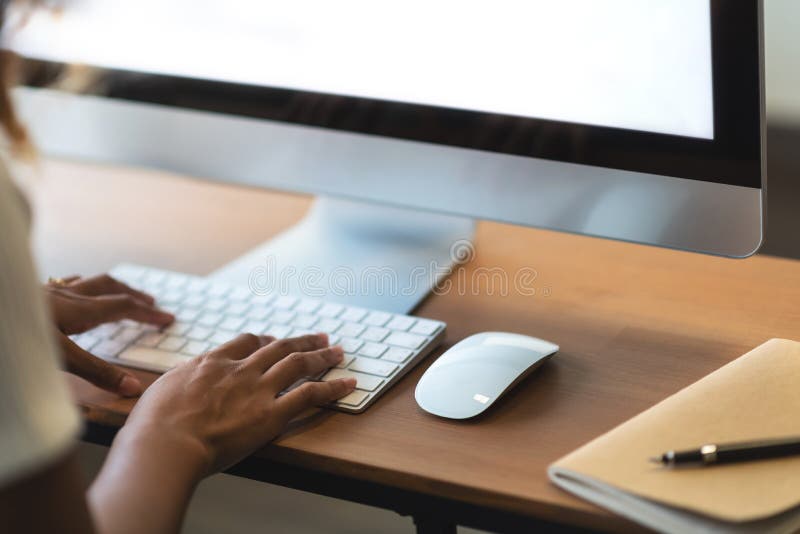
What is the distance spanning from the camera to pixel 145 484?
549mm

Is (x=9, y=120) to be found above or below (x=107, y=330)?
above

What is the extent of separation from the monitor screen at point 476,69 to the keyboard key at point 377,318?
155mm

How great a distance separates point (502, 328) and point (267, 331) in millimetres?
196

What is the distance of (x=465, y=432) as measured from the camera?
0.62 metres

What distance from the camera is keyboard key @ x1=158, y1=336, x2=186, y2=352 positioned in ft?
2.41

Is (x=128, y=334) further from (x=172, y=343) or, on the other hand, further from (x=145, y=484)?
(x=145, y=484)

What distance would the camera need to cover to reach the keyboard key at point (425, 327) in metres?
0.73

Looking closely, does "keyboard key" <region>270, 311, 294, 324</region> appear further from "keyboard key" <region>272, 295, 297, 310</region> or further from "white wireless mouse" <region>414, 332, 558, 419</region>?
"white wireless mouse" <region>414, 332, 558, 419</region>

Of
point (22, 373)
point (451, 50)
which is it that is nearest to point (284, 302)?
point (451, 50)

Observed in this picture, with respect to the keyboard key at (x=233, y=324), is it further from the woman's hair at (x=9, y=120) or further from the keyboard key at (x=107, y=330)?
the woman's hair at (x=9, y=120)

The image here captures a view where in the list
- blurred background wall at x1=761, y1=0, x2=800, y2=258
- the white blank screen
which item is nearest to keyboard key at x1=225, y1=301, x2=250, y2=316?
the white blank screen

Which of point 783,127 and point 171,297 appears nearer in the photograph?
point 171,297

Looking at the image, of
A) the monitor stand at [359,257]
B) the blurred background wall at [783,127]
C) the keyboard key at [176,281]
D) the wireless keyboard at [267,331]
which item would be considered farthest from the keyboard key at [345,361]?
the blurred background wall at [783,127]

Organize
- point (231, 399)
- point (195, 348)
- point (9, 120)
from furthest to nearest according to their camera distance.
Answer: point (195, 348), point (231, 399), point (9, 120)
